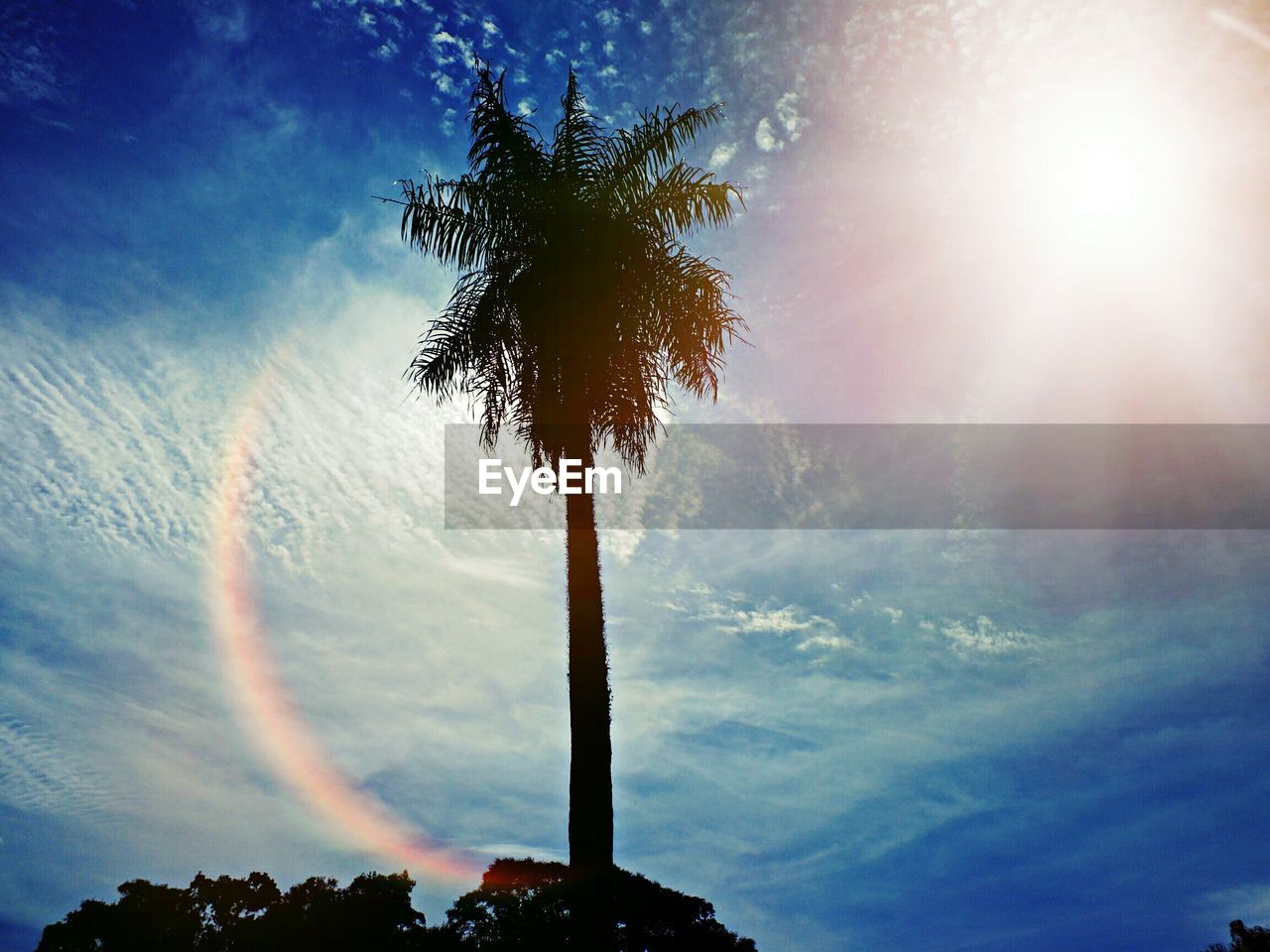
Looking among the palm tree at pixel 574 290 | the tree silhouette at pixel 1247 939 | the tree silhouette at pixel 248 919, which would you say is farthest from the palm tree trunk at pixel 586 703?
the tree silhouette at pixel 1247 939

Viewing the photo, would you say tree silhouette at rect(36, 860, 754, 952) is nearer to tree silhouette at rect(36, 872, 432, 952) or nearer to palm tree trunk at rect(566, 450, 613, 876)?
tree silhouette at rect(36, 872, 432, 952)

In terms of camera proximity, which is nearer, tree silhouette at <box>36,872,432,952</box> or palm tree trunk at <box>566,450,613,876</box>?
palm tree trunk at <box>566,450,613,876</box>

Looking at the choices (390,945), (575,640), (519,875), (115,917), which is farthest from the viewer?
(115,917)

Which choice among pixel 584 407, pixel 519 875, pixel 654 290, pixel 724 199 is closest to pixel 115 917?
pixel 519 875

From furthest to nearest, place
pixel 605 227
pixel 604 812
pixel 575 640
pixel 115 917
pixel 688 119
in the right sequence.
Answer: pixel 115 917 < pixel 688 119 < pixel 605 227 < pixel 575 640 < pixel 604 812

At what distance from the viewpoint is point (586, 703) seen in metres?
10.2

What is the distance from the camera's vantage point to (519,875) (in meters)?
14.1

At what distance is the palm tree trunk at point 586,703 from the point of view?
31.8 feet

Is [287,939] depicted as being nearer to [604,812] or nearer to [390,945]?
[390,945]

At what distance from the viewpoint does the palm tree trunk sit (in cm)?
969

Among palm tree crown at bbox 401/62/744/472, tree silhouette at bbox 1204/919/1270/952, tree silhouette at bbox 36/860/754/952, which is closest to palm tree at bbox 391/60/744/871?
palm tree crown at bbox 401/62/744/472

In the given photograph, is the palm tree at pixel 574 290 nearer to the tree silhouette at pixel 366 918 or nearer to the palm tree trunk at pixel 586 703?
the palm tree trunk at pixel 586 703

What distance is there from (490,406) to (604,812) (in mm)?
6481

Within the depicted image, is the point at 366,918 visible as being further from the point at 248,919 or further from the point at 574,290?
the point at 574,290
